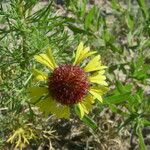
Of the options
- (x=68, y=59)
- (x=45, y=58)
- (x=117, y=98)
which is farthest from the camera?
(x=68, y=59)

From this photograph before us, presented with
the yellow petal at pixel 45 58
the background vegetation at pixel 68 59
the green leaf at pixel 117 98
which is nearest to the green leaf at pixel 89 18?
the background vegetation at pixel 68 59

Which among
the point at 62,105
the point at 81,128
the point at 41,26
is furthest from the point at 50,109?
the point at 81,128

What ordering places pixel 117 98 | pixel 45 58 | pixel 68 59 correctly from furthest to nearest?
pixel 68 59, pixel 117 98, pixel 45 58

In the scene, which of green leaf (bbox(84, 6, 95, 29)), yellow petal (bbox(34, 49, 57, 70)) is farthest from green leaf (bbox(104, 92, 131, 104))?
green leaf (bbox(84, 6, 95, 29))

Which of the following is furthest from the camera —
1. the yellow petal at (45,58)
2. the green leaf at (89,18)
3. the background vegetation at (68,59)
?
the green leaf at (89,18)

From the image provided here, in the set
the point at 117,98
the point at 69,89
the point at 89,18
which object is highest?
the point at 89,18

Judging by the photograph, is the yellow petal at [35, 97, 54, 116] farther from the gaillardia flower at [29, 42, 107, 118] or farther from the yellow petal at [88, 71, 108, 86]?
the yellow petal at [88, 71, 108, 86]

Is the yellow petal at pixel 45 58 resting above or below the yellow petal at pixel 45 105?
above

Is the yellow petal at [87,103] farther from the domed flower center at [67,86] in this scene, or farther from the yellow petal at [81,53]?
the yellow petal at [81,53]

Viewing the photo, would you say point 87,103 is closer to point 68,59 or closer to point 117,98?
point 117,98

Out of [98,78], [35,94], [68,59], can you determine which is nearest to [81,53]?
[98,78]
